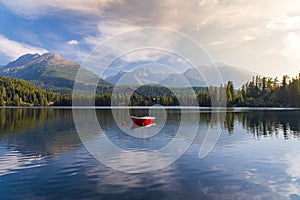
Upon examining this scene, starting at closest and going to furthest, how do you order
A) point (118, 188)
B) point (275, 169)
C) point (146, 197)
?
1. point (146, 197)
2. point (118, 188)
3. point (275, 169)

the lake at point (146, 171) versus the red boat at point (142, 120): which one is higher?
the red boat at point (142, 120)

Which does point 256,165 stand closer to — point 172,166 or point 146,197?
point 172,166

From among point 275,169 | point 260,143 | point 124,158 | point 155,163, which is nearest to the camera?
point 275,169

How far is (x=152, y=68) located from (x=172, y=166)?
16.0 metres

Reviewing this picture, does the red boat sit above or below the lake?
above

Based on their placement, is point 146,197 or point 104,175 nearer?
point 146,197

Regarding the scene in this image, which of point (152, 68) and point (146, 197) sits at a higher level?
point (152, 68)

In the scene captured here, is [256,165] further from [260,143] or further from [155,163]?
[260,143]

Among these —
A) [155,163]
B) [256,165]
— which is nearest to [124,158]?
[155,163]

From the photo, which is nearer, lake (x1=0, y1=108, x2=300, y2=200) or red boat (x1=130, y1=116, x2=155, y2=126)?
lake (x1=0, y1=108, x2=300, y2=200)

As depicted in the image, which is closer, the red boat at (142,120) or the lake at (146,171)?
the lake at (146,171)

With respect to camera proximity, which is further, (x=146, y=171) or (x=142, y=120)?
(x=142, y=120)

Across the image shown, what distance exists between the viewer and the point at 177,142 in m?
41.7

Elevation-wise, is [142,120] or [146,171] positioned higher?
[142,120]
